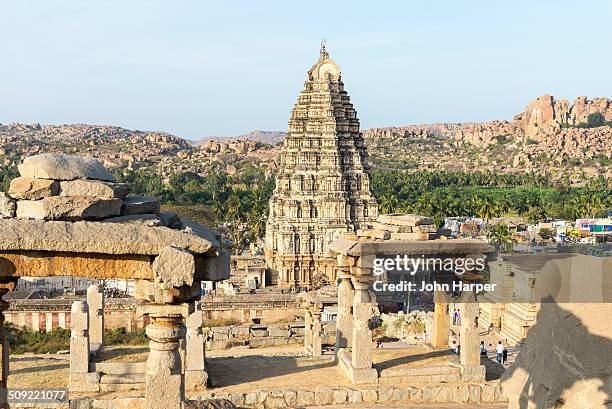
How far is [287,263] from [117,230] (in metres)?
35.8

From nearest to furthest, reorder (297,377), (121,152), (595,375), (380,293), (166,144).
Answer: (595,375) → (297,377) → (380,293) → (121,152) → (166,144)

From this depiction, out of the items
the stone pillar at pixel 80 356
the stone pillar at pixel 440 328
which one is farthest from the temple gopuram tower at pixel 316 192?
the stone pillar at pixel 80 356

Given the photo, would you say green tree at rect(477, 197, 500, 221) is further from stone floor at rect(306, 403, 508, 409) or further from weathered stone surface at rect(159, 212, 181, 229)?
weathered stone surface at rect(159, 212, 181, 229)

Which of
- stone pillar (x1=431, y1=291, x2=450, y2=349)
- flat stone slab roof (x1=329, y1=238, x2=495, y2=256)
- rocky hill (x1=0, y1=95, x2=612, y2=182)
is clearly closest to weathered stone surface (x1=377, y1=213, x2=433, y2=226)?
flat stone slab roof (x1=329, y1=238, x2=495, y2=256)

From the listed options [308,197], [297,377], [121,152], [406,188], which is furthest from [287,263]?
[121,152]

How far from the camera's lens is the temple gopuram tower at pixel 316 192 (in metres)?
42.8

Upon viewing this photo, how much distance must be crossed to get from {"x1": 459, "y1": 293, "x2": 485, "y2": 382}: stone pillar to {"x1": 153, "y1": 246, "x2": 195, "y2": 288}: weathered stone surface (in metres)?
6.69

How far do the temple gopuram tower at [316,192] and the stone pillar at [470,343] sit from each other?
2929 cm

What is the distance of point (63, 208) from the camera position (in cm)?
723

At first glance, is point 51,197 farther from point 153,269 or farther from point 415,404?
point 415,404

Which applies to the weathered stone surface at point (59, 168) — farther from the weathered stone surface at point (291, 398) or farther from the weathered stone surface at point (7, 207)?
the weathered stone surface at point (291, 398)

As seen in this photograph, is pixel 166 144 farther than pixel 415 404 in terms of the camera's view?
Yes

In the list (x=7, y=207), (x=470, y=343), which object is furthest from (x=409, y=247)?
(x=7, y=207)

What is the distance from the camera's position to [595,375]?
4.67 meters
